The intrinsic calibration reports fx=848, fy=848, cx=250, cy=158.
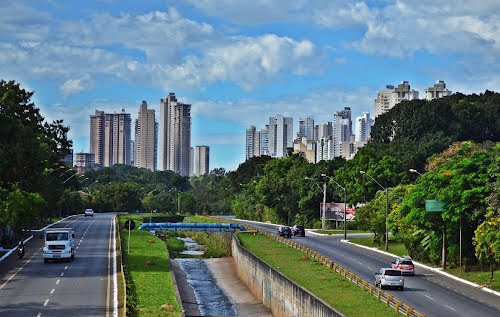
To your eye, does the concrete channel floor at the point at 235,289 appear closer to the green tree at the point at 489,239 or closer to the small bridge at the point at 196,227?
the green tree at the point at 489,239

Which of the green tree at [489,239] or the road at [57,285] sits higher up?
the green tree at [489,239]

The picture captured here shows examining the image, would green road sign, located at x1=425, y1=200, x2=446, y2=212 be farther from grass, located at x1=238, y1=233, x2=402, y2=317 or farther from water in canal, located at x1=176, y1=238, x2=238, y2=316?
water in canal, located at x1=176, y1=238, x2=238, y2=316

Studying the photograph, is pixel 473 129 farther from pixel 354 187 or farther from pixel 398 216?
pixel 398 216

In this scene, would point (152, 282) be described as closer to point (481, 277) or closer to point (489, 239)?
point (489, 239)

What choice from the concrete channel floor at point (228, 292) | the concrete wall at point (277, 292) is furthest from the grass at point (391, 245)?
the concrete wall at point (277, 292)

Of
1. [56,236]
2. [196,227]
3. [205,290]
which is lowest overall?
[205,290]

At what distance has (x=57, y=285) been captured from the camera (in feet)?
150

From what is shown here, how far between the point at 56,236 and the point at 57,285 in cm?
1469

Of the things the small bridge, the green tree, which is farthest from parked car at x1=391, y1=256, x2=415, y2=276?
the small bridge

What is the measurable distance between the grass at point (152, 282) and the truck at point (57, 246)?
432 cm

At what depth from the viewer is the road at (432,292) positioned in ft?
139

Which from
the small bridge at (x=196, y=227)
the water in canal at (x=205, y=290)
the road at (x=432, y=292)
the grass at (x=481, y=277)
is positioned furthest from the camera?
the small bridge at (x=196, y=227)

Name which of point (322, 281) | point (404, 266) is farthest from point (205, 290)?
point (322, 281)

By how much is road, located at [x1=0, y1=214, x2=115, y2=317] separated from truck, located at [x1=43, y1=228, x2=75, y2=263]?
54 centimetres
